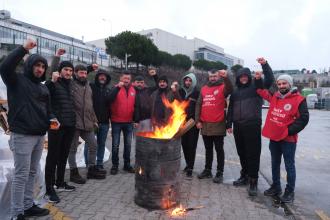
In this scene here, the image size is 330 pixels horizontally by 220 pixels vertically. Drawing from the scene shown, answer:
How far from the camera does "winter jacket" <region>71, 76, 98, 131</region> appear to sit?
5609 mm

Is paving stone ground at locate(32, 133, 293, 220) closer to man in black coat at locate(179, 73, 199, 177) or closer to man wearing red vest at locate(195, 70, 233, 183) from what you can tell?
man in black coat at locate(179, 73, 199, 177)

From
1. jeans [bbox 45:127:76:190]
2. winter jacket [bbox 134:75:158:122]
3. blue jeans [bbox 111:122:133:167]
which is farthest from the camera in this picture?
winter jacket [bbox 134:75:158:122]

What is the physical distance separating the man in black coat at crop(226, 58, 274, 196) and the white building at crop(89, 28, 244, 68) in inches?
3641

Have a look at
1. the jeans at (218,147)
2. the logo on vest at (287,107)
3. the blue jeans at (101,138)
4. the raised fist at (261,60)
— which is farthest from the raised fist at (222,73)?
the blue jeans at (101,138)

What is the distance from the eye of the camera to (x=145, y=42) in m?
52.8

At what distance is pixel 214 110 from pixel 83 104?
2398 mm

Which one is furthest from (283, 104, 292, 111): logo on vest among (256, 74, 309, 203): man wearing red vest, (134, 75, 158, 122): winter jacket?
(134, 75, 158, 122): winter jacket

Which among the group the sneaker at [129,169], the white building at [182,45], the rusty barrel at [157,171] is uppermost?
the white building at [182,45]

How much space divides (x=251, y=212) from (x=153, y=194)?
1.47 metres

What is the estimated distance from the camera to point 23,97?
402 centimetres

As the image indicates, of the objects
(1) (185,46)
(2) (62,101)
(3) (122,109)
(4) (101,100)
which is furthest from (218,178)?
(1) (185,46)

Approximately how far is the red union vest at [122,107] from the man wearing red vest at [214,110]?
133 cm

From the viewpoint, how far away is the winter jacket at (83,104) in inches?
221

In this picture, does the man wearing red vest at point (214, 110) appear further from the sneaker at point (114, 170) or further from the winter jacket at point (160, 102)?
the sneaker at point (114, 170)
